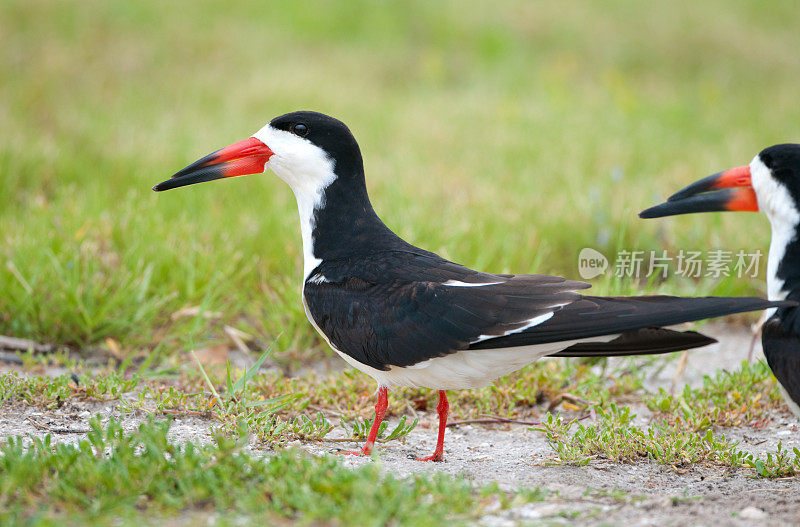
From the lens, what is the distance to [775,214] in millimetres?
3225

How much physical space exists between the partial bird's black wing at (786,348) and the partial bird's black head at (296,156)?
5.61 ft

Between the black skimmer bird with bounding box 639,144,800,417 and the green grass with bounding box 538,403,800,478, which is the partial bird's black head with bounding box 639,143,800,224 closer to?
the black skimmer bird with bounding box 639,144,800,417

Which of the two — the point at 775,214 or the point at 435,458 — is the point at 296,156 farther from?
the point at 775,214

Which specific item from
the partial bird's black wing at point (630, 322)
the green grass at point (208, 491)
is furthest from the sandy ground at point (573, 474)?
Answer: the partial bird's black wing at point (630, 322)

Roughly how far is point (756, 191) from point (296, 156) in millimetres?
1848

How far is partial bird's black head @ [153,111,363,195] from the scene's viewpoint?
11.2 feet

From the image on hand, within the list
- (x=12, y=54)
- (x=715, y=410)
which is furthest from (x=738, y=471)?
(x=12, y=54)

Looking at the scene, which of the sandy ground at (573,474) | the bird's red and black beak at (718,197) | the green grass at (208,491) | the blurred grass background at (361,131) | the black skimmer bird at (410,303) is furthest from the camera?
the blurred grass background at (361,131)

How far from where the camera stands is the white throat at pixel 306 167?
3420 mm

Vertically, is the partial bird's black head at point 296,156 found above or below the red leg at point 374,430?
above

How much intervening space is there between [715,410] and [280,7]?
27.0 ft

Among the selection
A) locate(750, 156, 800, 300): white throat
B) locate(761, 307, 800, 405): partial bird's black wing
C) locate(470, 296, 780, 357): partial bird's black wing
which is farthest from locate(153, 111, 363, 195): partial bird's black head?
locate(761, 307, 800, 405): partial bird's black wing

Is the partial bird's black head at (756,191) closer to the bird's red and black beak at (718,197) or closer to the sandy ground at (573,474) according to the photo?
the bird's red and black beak at (718,197)

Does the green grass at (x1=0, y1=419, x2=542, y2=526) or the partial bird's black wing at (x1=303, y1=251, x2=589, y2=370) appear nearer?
the green grass at (x1=0, y1=419, x2=542, y2=526)
